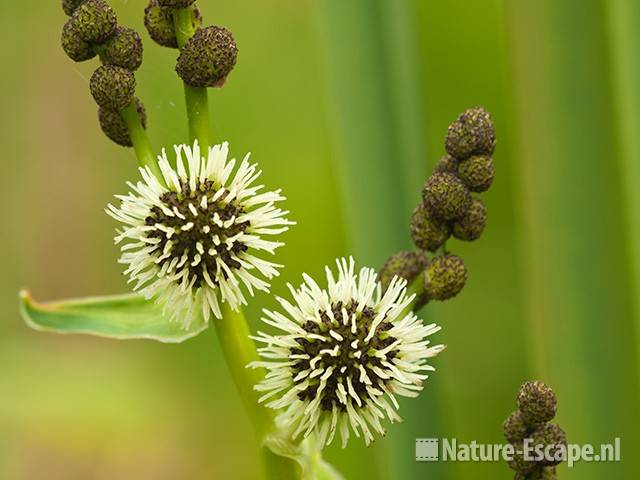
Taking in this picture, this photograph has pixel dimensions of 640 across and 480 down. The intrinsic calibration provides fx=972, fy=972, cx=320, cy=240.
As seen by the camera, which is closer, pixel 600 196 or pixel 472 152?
pixel 472 152

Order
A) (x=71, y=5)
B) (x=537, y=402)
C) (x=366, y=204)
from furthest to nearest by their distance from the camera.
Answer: (x=366, y=204)
(x=71, y=5)
(x=537, y=402)

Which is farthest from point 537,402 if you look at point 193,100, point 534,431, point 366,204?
point 366,204

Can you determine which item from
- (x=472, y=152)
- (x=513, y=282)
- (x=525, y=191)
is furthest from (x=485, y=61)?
(x=472, y=152)

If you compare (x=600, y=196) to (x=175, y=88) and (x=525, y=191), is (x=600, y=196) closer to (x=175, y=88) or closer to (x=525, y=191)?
(x=525, y=191)

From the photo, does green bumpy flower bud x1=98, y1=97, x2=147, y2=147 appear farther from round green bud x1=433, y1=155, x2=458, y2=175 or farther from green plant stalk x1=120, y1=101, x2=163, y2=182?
round green bud x1=433, y1=155, x2=458, y2=175

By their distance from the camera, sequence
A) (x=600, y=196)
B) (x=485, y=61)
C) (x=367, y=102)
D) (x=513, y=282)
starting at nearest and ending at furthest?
(x=600, y=196), (x=367, y=102), (x=513, y=282), (x=485, y=61)

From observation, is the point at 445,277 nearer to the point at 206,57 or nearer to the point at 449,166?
the point at 449,166
